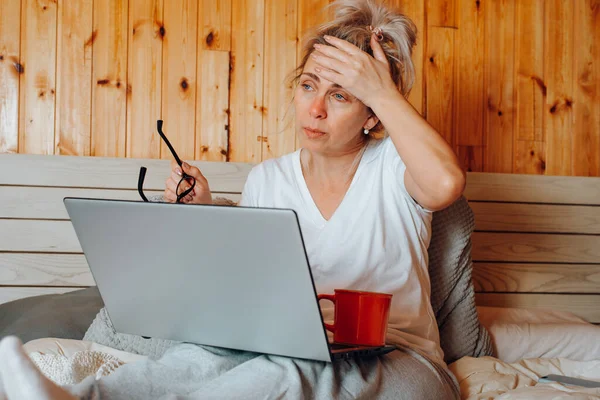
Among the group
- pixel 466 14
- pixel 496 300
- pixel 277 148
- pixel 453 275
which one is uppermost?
pixel 466 14

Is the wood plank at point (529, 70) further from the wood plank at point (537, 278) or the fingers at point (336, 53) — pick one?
the fingers at point (336, 53)

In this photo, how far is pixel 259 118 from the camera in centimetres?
200

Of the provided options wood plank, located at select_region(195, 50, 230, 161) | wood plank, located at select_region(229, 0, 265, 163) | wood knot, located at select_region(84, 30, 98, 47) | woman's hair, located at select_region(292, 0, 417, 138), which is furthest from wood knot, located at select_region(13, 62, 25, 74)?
woman's hair, located at select_region(292, 0, 417, 138)

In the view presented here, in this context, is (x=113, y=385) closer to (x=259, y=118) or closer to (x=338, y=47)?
(x=338, y=47)

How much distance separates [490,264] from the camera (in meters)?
2.10

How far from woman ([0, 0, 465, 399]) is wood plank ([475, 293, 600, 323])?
0.82 meters

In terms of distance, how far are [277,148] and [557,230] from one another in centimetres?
98

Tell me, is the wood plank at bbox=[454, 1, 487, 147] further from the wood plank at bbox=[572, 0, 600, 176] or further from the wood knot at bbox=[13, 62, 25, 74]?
the wood knot at bbox=[13, 62, 25, 74]

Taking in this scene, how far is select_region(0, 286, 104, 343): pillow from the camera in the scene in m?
1.40

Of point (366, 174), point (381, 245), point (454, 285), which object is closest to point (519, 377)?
point (454, 285)

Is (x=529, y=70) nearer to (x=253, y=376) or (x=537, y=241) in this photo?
(x=537, y=241)

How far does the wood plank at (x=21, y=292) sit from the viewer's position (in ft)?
5.81

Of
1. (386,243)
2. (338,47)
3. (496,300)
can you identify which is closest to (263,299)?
(386,243)

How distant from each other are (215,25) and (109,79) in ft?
1.19
